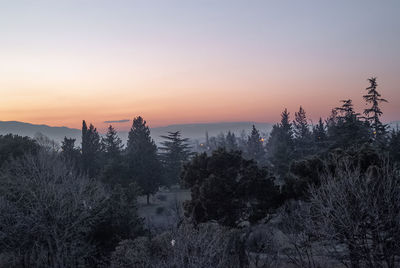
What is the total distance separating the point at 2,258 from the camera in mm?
17203

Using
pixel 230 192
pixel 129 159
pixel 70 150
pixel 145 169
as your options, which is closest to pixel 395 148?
pixel 230 192

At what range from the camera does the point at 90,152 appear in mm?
46125

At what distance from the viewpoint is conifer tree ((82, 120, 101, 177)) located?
4509 cm

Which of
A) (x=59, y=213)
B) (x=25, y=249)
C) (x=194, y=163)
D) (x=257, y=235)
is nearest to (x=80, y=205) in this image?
(x=59, y=213)

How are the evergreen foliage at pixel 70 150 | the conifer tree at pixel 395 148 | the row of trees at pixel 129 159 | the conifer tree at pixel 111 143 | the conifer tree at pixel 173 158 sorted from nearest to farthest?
1. the conifer tree at pixel 395 148
2. the row of trees at pixel 129 159
3. the evergreen foliage at pixel 70 150
4. the conifer tree at pixel 111 143
5. the conifer tree at pixel 173 158

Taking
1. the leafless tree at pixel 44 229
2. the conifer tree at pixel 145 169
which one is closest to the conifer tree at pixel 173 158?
the conifer tree at pixel 145 169

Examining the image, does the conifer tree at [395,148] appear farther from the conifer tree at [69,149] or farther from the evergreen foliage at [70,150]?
the conifer tree at [69,149]

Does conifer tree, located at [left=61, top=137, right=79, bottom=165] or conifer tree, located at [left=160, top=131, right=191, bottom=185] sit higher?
conifer tree, located at [left=61, top=137, right=79, bottom=165]

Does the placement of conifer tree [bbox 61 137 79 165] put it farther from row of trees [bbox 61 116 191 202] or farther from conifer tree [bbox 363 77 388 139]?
conifer tree [bbox 363 77 388 139]

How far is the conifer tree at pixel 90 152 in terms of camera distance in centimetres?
4509

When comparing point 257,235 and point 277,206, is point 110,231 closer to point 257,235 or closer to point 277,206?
point 257,235

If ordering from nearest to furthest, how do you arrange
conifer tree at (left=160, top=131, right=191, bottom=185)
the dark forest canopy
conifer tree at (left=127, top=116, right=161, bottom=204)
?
the dark forest canopy
conifer tree at (left=127, top=116, right=161, bottom=204)
conifer tree at (left=160, top=131, right=191, bottom=185)

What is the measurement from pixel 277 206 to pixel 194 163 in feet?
21.5

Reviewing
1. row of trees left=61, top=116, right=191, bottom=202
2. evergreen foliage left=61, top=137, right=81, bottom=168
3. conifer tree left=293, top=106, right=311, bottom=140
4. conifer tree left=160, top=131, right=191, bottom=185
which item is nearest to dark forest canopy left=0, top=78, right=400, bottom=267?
row of trees left=61, top=116, right=191, bottom=202
